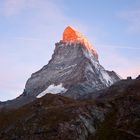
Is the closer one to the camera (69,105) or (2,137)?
(2,137)

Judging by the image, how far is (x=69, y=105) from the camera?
177m

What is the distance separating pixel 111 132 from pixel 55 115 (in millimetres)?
24305

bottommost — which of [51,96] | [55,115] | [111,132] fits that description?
[111,132]

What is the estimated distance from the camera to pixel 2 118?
18438 centimetres

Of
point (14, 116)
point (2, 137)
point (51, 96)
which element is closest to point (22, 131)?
point (2, 137)

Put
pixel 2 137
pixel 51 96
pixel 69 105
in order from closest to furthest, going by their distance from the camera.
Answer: pixel 2 137
pixel 69 105
pixel 51 96

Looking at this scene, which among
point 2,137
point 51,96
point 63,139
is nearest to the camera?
point 63,139

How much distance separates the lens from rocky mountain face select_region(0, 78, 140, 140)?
15325 centimetres

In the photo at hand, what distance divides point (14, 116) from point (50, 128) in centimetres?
3100

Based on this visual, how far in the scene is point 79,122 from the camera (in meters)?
160

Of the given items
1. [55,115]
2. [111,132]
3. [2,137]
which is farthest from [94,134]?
[2,137]

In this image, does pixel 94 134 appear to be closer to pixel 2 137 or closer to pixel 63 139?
pixel 63 139

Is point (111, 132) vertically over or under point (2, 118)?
under

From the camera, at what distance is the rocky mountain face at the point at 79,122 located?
153m
